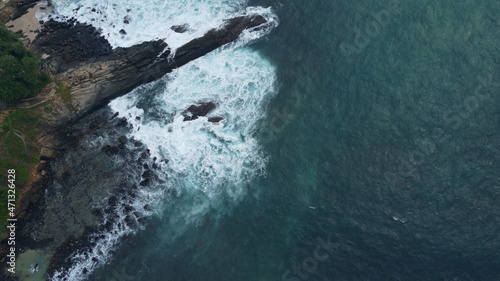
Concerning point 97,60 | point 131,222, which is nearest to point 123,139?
point 131,222


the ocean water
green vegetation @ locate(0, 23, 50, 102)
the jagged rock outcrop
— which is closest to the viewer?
the ocean water

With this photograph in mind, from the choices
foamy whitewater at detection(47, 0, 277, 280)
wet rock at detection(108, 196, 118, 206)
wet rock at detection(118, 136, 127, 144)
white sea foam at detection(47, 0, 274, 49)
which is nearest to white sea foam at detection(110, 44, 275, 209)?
foamy whitewater at detection(47, 0, 277, 280)

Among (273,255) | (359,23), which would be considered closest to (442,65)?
(359,23)

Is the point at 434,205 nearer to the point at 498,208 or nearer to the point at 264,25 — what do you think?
the point at 498,208

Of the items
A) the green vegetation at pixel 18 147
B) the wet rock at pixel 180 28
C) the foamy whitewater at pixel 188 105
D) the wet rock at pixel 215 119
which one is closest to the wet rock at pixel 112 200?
the foamy whitewater at pixel 188 105

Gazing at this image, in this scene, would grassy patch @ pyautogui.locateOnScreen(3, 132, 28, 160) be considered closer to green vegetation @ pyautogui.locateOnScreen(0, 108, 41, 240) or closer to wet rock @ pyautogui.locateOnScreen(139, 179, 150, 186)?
green vegetation @ pyautogui.locateOnScreen(0, 108, 41, 240)

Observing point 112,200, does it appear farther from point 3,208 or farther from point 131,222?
point 3,208
